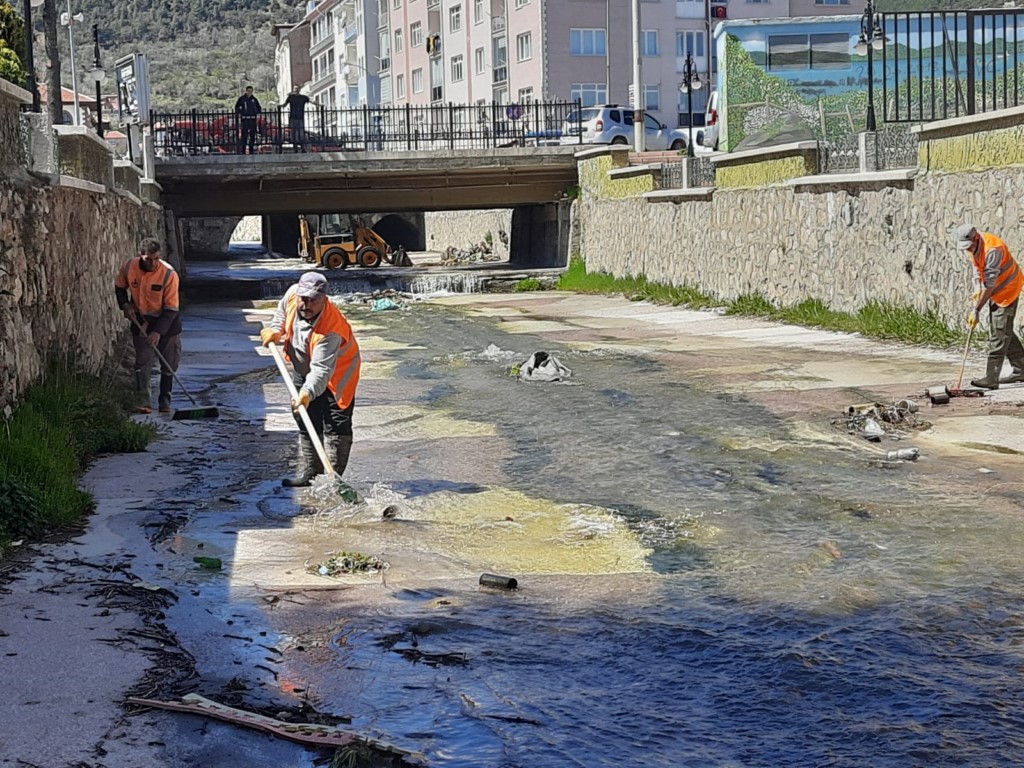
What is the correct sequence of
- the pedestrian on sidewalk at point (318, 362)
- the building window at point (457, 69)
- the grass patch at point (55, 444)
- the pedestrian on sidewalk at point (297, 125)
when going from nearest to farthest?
the grass patch at point (55, 444), the pedestrian on sidewalk at point (318, 362), the pedestrian on sidewalk at point (297, 125), the building window at point (457, 69)

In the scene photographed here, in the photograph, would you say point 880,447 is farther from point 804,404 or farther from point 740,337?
point 740,337

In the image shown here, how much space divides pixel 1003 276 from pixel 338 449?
266 inches

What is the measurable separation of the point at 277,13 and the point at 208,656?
16575cm

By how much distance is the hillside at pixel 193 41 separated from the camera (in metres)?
148

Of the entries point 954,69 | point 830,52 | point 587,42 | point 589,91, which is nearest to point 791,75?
point 830,52

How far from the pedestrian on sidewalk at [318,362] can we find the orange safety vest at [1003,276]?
21.1ft

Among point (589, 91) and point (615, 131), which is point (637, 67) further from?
point (589, 91)

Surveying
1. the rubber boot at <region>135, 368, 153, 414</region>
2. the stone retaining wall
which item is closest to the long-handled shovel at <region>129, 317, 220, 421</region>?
the rubber boot at <region>135, 368, 153, 414</region>

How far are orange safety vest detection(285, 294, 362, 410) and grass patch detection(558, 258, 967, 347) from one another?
10.0 meters

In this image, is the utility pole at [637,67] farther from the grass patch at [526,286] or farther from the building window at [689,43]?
the building window at [689,43]

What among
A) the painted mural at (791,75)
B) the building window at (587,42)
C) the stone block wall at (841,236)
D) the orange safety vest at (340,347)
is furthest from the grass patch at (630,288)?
the building window at (587,42)

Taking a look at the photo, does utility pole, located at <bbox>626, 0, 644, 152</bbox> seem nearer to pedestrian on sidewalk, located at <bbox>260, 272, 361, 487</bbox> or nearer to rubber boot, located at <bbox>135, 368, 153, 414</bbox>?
rubber boot, located at <bbox>135, 368, 153, 414</bbox>

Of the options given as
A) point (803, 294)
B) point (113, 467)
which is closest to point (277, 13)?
point (803, 294)

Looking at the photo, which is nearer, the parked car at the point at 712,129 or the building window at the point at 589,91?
the parked car at the point at 712,129
